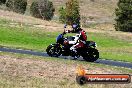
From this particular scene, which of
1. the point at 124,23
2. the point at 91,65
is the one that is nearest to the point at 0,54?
the point at 91,65

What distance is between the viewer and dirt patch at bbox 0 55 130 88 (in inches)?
707

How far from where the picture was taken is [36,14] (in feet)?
378

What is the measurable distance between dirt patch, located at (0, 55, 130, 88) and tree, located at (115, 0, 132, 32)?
7306 cm

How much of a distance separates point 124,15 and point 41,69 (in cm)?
7859

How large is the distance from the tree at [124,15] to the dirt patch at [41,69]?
7306cm

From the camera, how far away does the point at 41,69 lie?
62.7 ft

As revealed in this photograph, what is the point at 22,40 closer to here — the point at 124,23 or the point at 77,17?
the point at 124,23

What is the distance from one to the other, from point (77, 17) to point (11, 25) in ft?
Answer: 201

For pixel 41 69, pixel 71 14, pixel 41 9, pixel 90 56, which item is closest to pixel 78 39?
pixel 90 56

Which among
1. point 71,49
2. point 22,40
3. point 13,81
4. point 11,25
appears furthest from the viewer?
point 11,25

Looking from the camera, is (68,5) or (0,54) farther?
(68,5)

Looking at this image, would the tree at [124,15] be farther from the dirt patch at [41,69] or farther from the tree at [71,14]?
the dirt patch at [41,69]

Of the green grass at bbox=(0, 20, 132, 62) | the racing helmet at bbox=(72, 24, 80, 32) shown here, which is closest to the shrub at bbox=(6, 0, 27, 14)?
the green grass at bbox=(0, 20, 132, 62)

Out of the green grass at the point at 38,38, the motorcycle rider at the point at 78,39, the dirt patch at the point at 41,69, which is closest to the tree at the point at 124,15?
the green grass at the point at 38,38
